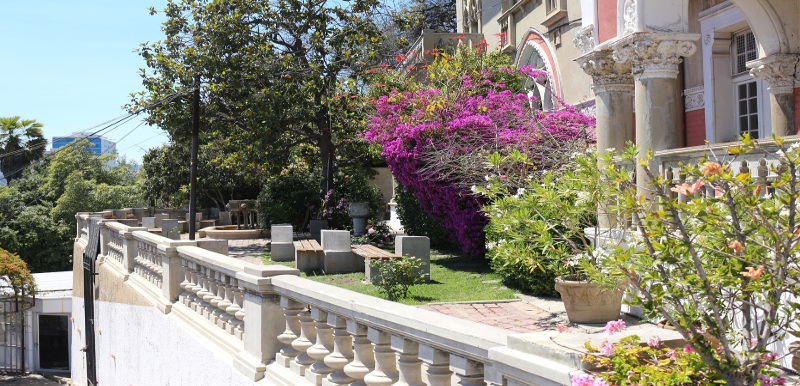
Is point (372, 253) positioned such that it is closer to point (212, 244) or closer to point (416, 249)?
point (416, 249)

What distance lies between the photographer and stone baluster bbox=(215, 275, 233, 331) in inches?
269

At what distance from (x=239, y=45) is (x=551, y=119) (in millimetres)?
10522

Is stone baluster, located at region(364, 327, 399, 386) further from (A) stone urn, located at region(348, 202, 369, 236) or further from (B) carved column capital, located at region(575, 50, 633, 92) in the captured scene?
(A) stone urn, located at region(348, 202, 369, 236)

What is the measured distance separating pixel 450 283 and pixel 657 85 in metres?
5.03

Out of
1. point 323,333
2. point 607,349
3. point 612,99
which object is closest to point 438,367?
point 607,349

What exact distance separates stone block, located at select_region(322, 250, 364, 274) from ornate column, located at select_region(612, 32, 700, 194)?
22.4 ft

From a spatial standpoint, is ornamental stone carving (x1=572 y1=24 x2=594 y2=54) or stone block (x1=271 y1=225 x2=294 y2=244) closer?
ornamental stone carving (x1=572 y1=24 x2=594 y2=54)

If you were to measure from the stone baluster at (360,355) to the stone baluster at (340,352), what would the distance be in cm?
20

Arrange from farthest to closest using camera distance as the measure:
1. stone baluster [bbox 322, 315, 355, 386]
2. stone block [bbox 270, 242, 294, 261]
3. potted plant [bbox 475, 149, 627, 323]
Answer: stone block [bbox 270, 242, 294, 261]
stone baluster [bbox 322, 315, 355, 386]
potted plant [bbox 475, 149, 627, 323]

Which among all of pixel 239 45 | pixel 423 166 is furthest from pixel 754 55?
pixel 239 45

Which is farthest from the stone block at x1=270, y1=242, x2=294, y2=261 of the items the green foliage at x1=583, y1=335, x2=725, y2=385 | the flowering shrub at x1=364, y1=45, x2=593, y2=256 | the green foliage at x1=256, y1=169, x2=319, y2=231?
the green foliage at x1=583, y1=335, x2=725, y2=385

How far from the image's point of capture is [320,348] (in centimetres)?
491

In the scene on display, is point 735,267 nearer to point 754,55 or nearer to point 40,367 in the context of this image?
point 754,55

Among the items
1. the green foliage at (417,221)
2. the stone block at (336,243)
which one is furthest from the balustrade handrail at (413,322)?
the green foliage at (417,221)
